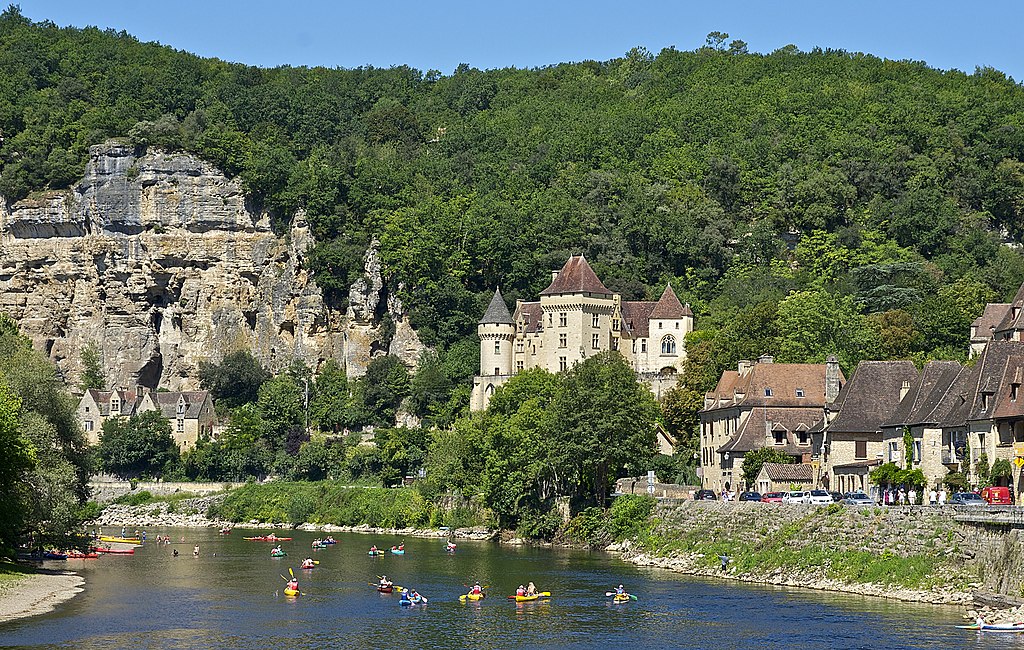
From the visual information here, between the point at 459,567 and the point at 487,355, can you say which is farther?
the point at 487,355

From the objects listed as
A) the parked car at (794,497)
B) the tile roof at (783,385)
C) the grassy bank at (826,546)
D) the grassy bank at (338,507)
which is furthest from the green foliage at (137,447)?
the parked car at (794,497)

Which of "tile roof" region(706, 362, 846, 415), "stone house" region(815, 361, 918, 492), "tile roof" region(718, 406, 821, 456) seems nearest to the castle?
"tile roof" region(706, 362, 846, 415)

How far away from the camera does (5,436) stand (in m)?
61.0

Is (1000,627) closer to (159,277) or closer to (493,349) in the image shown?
(493,349)

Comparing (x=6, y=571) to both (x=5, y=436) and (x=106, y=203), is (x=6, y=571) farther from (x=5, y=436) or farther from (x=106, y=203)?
(x=106, y=203)

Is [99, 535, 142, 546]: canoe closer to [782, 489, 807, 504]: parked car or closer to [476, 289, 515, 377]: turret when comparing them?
[476, 289, 515, 377]: turret

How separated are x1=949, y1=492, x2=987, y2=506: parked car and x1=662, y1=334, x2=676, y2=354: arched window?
6182 cm

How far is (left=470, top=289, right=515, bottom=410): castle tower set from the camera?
12781 cm

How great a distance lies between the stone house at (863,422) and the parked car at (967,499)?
13.3 m

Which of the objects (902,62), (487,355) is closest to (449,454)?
(487,355)

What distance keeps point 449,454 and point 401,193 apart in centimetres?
6396

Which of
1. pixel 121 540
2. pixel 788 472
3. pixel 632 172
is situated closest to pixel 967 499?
pixel 788 472

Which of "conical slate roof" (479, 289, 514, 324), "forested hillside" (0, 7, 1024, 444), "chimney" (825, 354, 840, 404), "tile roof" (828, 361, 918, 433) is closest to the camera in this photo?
"tile roof" (828, 361, 918, 433)

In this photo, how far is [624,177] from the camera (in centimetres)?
16088
